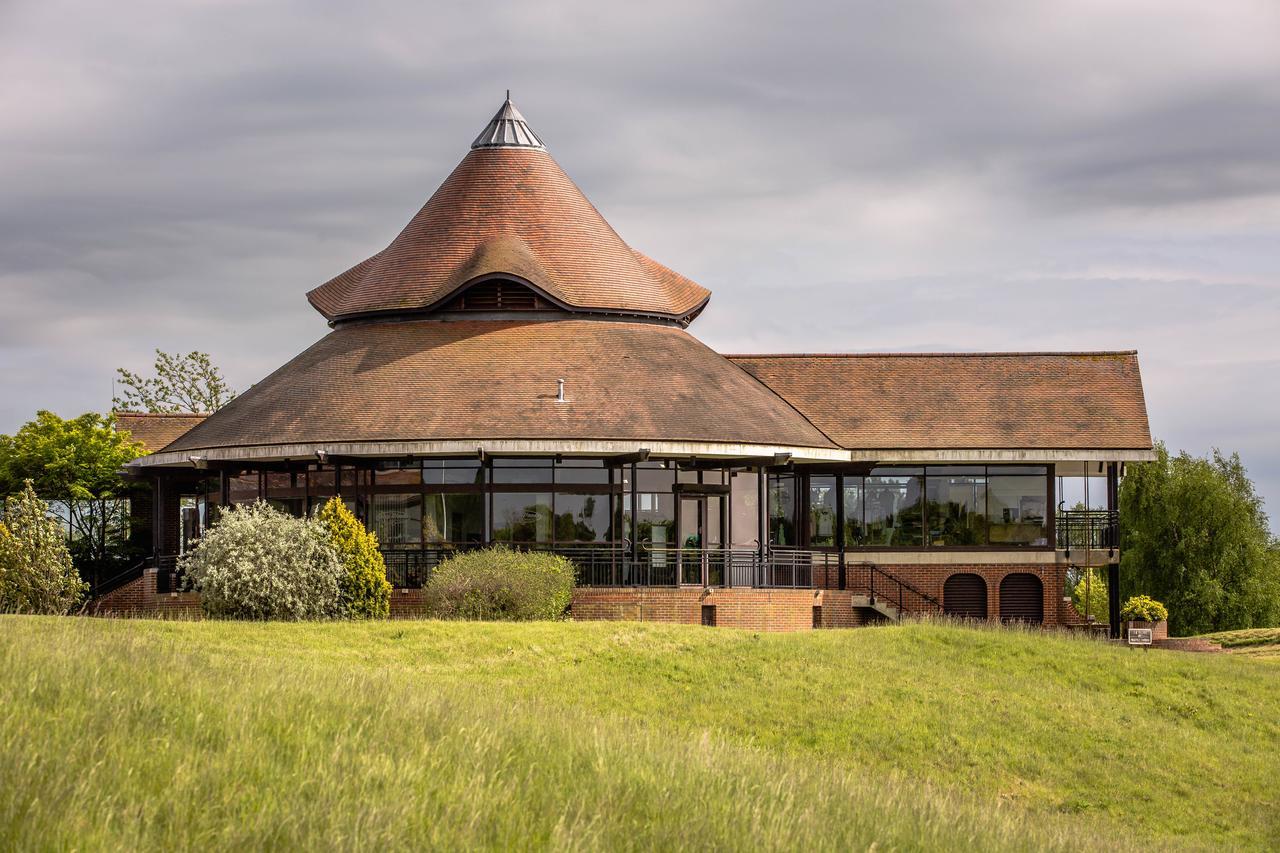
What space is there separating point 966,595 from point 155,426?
22.9 m

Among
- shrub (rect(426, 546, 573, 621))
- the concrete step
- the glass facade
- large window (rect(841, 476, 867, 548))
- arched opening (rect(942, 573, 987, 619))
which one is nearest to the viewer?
shrub (rect(426, 546, 573, 621))

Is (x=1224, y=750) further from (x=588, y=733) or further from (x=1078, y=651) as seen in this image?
(x=588, y=733)

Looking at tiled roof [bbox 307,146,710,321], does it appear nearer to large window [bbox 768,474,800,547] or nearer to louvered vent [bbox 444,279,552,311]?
louvered vent [bbox 444,279,552,311]

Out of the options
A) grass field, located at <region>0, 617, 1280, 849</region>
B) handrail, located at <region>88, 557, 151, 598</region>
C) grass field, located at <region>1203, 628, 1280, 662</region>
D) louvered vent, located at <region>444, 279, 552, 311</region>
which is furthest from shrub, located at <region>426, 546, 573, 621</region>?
grass field, located at <region>1203, 628, 1280, 662</region>

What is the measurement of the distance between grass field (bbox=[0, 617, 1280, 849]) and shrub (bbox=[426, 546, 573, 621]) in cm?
247

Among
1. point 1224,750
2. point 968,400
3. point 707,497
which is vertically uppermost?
point 968,400

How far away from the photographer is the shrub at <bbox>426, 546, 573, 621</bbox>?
29859mm

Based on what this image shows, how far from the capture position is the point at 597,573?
112 ft

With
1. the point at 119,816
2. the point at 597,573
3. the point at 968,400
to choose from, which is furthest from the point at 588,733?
the point at 968,400

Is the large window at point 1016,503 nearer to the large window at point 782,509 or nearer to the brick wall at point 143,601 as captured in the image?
the large window at point 782,509

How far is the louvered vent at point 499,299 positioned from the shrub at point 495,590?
9.02 metres

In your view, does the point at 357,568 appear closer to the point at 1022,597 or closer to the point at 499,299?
the point at 499,299

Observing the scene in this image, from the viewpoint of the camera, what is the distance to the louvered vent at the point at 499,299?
3816 centimetres

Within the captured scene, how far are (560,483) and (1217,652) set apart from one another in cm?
1453
